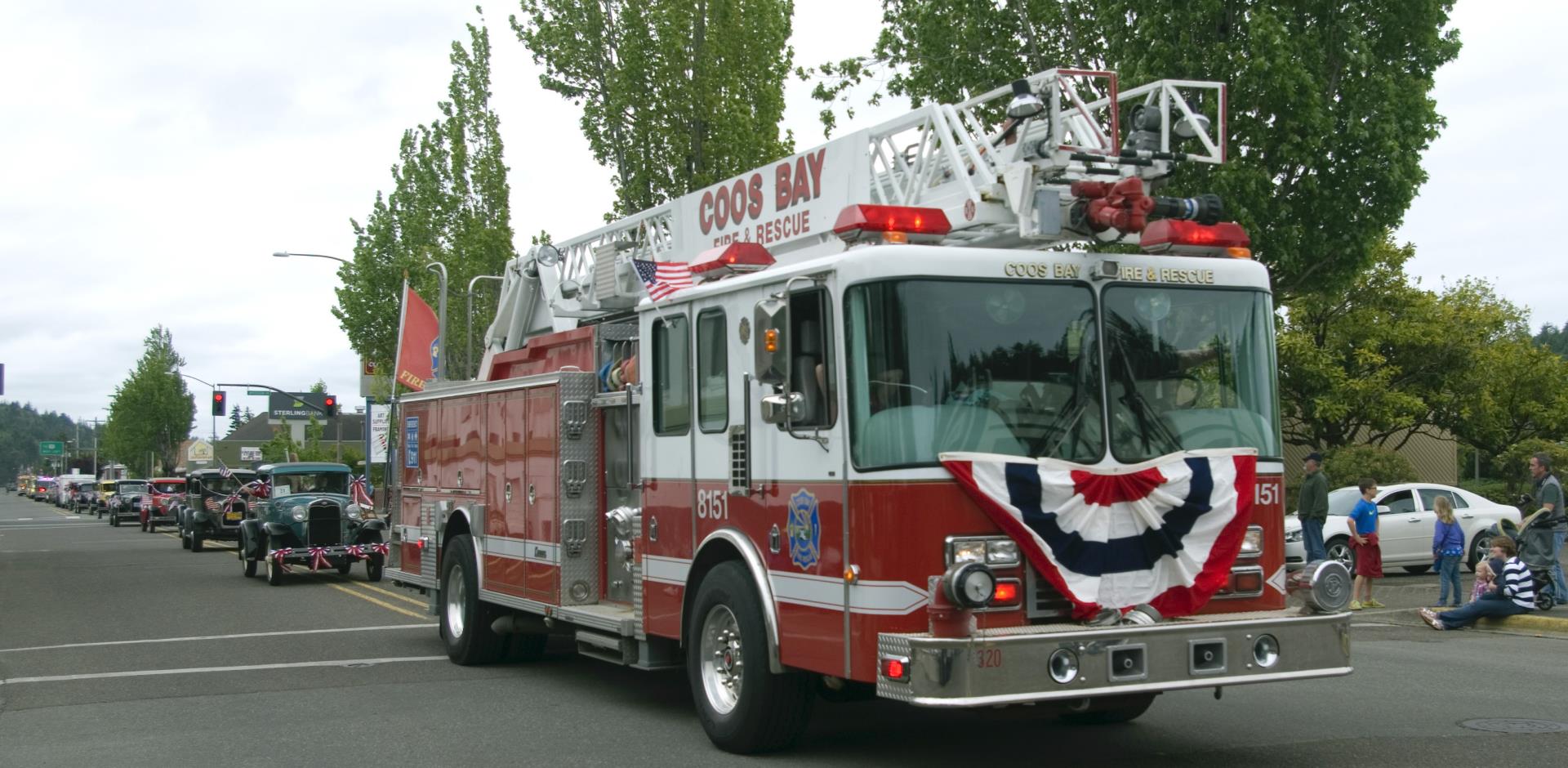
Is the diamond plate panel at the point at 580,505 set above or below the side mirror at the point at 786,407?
below

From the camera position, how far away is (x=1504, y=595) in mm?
14734

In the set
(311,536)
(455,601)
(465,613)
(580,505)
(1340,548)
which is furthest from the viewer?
(311,536)

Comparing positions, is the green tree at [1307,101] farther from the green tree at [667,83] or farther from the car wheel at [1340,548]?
the green tree at [667,83]

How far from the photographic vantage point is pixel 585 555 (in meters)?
10.5

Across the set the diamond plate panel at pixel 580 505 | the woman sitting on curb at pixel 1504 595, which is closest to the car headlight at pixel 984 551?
the diamond plate panel at pixel 580 505

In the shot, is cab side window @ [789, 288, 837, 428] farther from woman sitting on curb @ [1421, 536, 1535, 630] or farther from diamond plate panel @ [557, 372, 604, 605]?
woman sitting on curb @ [1421, 536, 1535, 630]

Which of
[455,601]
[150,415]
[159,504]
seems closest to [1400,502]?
[455,601]

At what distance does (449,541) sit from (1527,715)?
27.7 ft

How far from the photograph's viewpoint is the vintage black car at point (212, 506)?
107 ft

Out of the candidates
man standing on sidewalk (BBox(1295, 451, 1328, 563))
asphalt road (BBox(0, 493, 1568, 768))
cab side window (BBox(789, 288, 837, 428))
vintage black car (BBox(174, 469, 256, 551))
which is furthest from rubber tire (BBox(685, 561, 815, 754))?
vintage black car (BBox(174, 469, 256, 551))

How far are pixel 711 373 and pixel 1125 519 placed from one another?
8.76 feet

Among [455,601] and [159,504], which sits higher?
[159,504]

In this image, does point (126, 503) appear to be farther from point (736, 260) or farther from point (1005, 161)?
point (1005, 161)

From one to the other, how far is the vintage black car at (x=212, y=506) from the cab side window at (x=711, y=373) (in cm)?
2508
